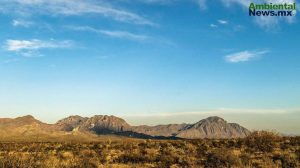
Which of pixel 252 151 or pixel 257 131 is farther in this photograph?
pixel 257 131

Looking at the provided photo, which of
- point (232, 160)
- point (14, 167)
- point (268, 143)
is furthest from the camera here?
point (268, 143)

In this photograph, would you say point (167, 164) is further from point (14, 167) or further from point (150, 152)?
point (14, 167)

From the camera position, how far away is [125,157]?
25.3 meters

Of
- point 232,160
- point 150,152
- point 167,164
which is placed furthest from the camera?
point 150,152

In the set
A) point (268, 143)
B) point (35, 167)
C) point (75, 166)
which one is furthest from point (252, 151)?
point (35, 167)

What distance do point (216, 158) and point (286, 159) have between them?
3.63 m

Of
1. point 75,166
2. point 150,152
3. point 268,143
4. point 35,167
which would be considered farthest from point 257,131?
point 35,167

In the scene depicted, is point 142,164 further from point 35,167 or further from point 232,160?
point 35,167

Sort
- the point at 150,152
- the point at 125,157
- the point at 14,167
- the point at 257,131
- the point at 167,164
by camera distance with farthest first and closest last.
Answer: the point at 257,131
the point at 150,152
the point at 125,157
the point at 167,164
the point at 14,167

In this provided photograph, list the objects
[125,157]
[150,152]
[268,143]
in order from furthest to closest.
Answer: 1. [268,143]
2. [150,152]
3. [125,157]

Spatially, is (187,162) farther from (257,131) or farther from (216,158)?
(257,131)

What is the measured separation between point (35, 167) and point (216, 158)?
393 inches

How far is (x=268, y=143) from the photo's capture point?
110 feet

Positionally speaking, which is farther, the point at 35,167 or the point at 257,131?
the point at 257,131
